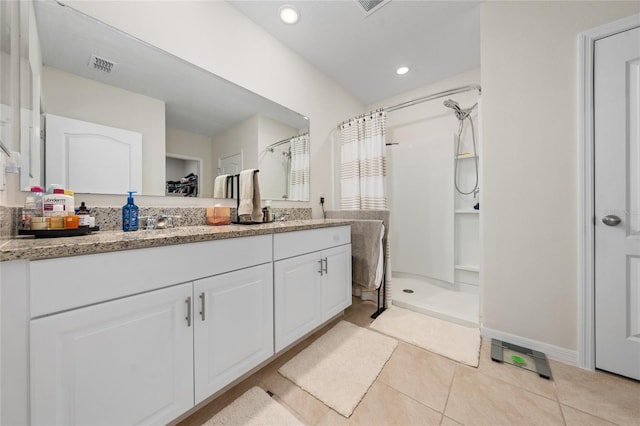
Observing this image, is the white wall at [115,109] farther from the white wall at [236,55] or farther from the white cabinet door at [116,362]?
the white cabinet door at [116,362]

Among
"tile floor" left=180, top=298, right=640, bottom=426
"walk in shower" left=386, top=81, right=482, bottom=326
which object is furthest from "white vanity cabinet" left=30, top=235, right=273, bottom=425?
"walk in shower" left=386, top=81, right=482, bottom=326

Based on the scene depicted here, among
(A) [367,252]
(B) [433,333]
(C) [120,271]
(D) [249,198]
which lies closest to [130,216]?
(C) [120,271]

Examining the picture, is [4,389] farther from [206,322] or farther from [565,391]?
[565,391]

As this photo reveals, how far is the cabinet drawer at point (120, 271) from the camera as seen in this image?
0.64 metres

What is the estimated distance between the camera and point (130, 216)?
1174 millimetres

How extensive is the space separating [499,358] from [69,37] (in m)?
2.98

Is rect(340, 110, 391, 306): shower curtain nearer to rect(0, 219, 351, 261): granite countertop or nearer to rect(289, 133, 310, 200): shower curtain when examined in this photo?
rect(289, 133, 310, 200): shower curtain

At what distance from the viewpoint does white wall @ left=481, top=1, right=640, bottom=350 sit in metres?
1.38

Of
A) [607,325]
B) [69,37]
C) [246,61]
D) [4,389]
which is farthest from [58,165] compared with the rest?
[607,325]

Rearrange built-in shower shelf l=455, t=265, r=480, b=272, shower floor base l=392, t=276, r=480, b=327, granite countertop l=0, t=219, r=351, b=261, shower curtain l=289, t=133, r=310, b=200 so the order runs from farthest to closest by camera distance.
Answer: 1. built-in shower shelf l=455, t=265, r=480, b=272
2. shower curtain l=289, t=133, r=310, b=200
3. shower floor base l=392, t=276, r=480, b=327
4. granite countertop l=0, t=219, r=351, b=261

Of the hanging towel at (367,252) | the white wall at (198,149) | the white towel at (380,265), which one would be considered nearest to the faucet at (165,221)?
the white wall at (198,149)

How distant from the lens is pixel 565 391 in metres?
1.18

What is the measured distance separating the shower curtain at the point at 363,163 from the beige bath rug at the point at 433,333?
3.44 ft

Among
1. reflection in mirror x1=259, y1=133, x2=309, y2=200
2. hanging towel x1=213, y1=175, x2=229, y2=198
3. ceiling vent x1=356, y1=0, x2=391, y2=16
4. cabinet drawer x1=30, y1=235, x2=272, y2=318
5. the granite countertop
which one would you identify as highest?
ceiling vent x1=356, y1=0, x2=391, y2=16
